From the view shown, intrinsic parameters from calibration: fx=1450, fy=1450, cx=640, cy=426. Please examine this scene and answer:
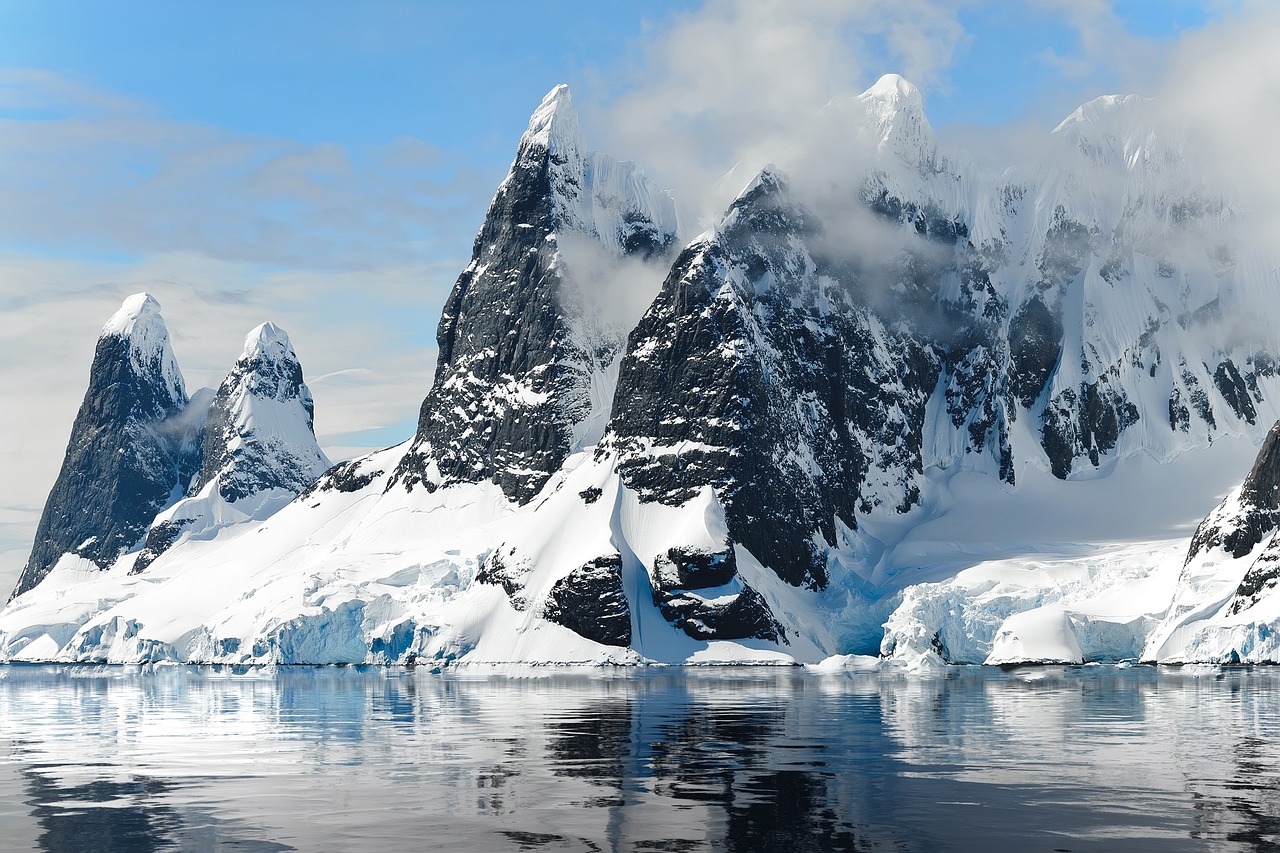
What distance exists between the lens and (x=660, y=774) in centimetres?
5478

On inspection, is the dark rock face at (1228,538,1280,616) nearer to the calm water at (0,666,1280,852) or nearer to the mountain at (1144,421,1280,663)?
the mountain at (1144,421,1280,663)

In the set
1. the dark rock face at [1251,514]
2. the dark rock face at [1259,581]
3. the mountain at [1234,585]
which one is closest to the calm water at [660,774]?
the mountain at [1234,585]

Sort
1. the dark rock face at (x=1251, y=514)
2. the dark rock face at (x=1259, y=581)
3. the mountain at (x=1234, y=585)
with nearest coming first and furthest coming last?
1. the mountain at (x=1234, y=585)
2. the dark rock face at (x=1259, y=581)
3. the dark rock face at (x=1251, y=514)

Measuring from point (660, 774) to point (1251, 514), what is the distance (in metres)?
154

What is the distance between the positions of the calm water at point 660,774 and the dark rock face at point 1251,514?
80.9 meters

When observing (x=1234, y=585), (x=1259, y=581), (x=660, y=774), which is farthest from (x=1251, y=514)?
(x=660, y=774)

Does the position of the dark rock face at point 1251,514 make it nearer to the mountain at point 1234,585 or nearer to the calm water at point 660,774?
the mountain at point 1234,585

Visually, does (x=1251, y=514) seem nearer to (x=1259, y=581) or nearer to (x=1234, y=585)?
(x=1234, y=585)

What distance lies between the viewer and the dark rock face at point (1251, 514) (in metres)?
184

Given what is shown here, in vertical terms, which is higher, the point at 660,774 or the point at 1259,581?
the point at 1259,581

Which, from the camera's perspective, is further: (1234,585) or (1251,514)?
(1251,514)

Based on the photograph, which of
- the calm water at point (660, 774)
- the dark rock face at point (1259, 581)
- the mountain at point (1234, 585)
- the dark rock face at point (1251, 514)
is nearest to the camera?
the calm water at point (660, 774)

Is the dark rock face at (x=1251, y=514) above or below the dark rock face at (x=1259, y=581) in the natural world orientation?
above

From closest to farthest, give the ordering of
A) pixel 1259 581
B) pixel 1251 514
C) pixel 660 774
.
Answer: pixel 660 774
pixel 1259 581
pixel 1251 514
